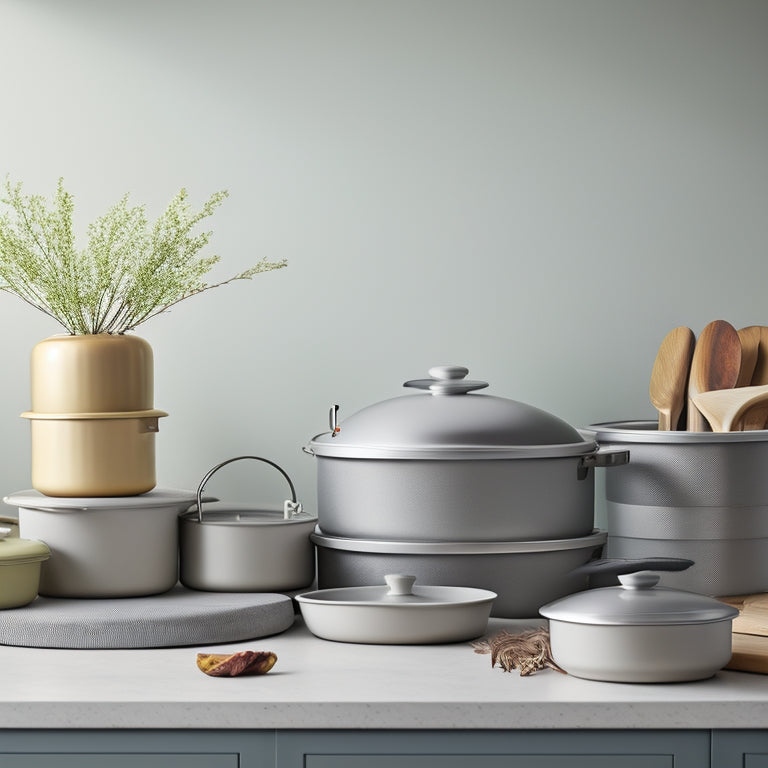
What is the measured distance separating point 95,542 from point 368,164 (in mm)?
736

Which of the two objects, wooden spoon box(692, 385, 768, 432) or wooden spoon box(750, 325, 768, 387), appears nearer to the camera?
wooden spoon box(692, 385, 768, 432)

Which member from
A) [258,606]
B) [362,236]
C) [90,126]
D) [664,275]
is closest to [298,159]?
[362,236]

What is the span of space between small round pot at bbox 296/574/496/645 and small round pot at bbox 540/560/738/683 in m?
0.16

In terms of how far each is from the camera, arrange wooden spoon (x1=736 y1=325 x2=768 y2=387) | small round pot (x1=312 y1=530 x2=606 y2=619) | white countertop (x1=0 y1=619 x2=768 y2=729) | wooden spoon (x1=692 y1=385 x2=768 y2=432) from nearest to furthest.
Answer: white countertop (x1=0 y1=619 x2=768 y2=729) < small round pot (x1=312 y1=530 x2=606 y2=619) < wooden spoon (x1=692 y1=385 x2=768 y2=432) < wooden spoon (x1=736 y1=325 x2=768 y2=387)

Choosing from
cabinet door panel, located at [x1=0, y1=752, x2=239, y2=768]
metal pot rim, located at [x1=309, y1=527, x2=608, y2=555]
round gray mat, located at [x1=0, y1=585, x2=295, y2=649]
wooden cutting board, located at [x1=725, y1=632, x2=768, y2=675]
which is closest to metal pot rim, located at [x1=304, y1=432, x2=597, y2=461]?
metal pot rim, located at [x1=309, y1=527, x2=608, y2=555]

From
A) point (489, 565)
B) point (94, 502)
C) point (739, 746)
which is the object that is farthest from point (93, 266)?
point (739, 746)

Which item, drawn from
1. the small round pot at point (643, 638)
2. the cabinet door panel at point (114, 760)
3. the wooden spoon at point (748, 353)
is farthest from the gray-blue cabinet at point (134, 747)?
the wooden spoon at point (748, 353)

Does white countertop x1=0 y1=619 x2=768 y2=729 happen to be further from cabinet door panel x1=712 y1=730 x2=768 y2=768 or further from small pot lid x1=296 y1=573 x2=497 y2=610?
small pot lid x1=296 y1=573 x2=497 y2=610

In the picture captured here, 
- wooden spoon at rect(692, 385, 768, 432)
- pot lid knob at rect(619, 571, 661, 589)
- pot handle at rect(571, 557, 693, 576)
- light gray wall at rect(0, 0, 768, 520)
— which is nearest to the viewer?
pot lid knob at rect(619, 571, 661, 589)

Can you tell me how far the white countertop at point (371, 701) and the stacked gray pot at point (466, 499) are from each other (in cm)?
23

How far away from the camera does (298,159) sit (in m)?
1.66

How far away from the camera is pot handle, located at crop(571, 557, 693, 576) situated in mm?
A: 1181

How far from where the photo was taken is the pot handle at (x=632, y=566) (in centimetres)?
118

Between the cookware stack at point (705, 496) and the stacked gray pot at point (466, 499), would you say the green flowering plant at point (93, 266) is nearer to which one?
the stacked gray pot at point (466, 499)
